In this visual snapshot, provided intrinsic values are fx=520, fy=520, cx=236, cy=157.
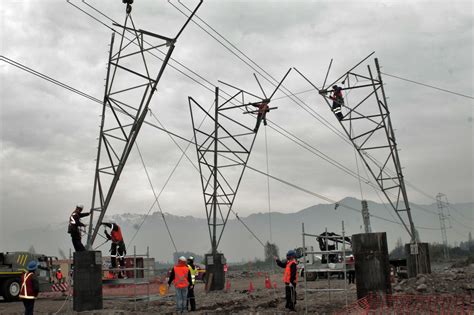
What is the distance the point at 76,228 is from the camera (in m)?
17.4

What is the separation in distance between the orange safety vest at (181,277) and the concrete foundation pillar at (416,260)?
1427cm

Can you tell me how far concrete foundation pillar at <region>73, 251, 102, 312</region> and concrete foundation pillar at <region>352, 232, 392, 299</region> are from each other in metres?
8.22

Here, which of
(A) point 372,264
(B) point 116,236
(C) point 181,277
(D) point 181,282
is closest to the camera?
(A) point 372,264

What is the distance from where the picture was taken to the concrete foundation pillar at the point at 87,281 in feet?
54.7

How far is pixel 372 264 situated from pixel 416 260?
1156 cm

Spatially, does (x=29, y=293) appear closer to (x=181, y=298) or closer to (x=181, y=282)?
(x=181, y=282)

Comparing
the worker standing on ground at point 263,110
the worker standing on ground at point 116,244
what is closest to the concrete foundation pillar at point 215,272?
the worker standing on ground at point 263,110

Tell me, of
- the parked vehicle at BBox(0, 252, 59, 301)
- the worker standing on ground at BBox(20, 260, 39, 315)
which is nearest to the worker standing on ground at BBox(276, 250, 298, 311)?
the worker standing on ground at BBox(20, 260, 39, 315)

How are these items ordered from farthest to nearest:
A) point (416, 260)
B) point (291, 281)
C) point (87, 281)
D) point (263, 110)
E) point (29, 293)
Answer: point (263, 110) → point (416, 260) → point (87, 281) → point (291, 281) → point (29, 293)

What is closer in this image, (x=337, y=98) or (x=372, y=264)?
(x=372, y=264)

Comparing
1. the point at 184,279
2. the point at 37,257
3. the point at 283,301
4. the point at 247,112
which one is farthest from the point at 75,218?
the point at 247,112

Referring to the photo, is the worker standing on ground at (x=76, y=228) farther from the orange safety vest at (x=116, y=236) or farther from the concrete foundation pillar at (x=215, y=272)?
the concrete foundation pillar at (x=215, y=272)

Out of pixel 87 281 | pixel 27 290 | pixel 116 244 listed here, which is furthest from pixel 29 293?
pixel 116 244

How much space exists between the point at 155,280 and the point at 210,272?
355 inches
